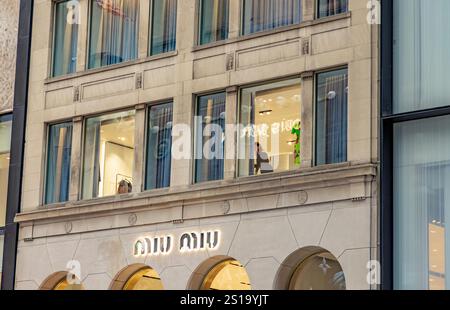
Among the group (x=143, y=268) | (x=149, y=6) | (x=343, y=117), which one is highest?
(x=149, y=6)

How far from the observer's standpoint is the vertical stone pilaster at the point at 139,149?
99.6 feet

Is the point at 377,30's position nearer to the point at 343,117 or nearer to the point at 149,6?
the point at 343,117

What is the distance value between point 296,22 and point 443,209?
654 cm

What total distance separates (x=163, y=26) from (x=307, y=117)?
18.2 ft

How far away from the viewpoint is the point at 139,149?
3058 centimetres

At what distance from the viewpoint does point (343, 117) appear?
27.2 m

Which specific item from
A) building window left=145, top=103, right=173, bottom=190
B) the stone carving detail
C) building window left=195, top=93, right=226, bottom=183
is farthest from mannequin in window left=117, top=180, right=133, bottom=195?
the stone carving detail

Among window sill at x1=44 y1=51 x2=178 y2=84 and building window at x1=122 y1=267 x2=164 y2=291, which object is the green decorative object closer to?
window sill at x1=44 y1=51 x2=178 y2=84

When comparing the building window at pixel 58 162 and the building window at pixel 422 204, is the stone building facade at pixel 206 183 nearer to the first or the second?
the building window at pixel 58 162

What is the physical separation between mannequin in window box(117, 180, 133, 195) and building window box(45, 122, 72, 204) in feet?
5.83

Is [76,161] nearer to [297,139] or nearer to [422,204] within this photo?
[297,139]

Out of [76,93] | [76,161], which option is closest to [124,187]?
[76,161]
